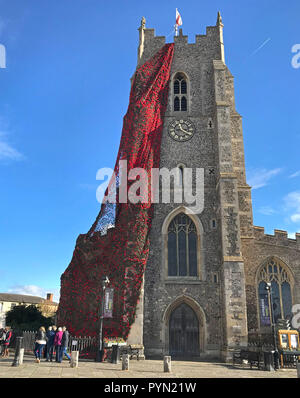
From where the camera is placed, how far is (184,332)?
1892cm

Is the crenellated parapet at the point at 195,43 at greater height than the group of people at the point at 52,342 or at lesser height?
greater

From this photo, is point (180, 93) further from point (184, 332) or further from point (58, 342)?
point (58, 342)

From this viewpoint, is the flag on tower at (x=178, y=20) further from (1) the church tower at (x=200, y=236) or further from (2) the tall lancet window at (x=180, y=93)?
(2) the tall lancet window at (x=180, y=93)

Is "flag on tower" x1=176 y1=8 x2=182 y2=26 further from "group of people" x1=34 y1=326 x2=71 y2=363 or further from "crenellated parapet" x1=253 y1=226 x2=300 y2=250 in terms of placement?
"group of people" x1=34 y1=326 x2=71 y2=363

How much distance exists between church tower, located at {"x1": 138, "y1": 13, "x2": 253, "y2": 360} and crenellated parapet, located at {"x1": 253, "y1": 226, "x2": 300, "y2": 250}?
2.07ft

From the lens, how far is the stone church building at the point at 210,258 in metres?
18.0

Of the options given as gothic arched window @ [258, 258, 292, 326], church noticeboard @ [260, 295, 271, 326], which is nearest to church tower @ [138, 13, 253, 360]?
gothic arched window @ [258, 258, 292, 326]

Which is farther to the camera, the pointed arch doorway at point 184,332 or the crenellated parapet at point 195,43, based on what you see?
the crenellated parapet at point 195,43

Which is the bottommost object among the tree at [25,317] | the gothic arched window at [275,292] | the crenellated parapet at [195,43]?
the tree at [25,317]

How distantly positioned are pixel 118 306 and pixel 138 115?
11.5 meters

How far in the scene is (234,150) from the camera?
23.2 m

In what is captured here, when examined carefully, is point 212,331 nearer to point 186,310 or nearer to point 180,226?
point 186,310

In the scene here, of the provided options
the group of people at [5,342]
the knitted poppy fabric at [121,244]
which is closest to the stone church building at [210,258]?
the knitted poppy fabric at [121,244]

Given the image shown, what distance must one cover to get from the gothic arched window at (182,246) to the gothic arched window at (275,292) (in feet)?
13.1
